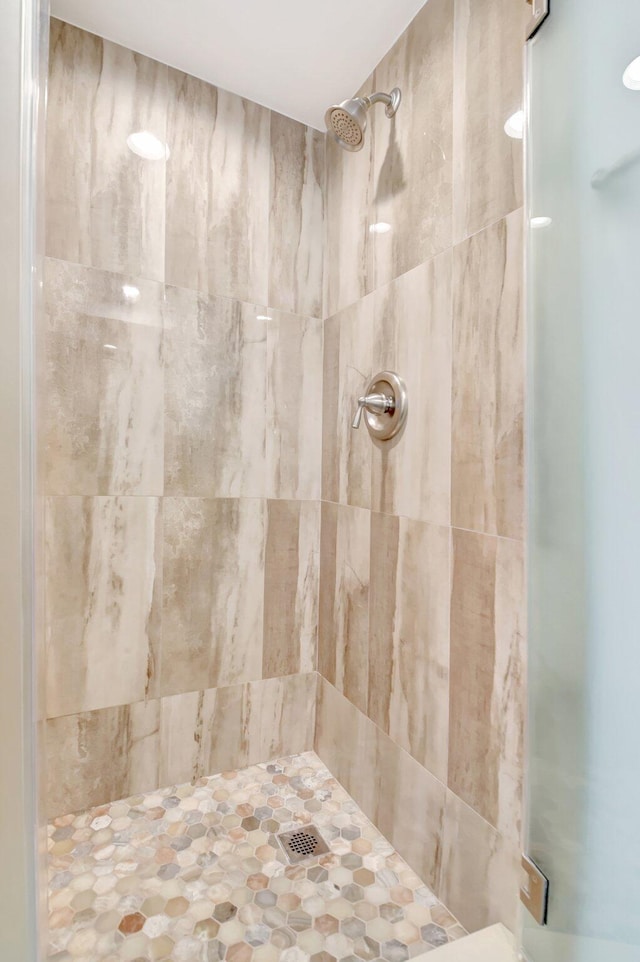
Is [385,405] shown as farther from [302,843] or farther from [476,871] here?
[302,843]

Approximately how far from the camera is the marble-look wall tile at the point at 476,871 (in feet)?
2.77

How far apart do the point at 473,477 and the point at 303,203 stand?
3.87ft

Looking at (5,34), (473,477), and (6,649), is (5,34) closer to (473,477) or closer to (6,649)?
(6,649)

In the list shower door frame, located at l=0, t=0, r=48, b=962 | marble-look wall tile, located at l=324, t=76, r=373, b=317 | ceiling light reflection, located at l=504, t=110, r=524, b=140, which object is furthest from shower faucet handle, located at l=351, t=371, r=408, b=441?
shower door frame, located at l=0, t=0, r=48, b=962

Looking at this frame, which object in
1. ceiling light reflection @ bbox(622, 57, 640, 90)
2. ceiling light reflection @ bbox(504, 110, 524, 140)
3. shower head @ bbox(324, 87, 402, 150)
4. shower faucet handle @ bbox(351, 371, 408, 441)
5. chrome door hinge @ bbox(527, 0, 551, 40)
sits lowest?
shower faucet handle @ bbox(351, 371, 408, 441)

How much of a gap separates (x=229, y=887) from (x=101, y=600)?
2.44 ft

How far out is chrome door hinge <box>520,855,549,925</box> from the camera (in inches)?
27.7

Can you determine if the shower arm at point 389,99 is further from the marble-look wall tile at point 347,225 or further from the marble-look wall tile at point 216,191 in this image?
the marble-look wall tile at point 216,191

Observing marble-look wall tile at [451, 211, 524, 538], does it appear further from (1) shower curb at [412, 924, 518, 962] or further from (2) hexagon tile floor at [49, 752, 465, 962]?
(2) hexagon tile floor at [49, 752, 465, 962]

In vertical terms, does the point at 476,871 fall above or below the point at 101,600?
below

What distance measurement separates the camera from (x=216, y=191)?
1420 millimetres

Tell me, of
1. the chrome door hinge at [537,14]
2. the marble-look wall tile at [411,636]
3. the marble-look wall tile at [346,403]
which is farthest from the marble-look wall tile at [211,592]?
the chrome door hinge at [537,14]

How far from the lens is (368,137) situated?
135 centimetres

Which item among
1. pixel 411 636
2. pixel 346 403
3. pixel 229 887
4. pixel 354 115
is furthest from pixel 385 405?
pixel 229 887
